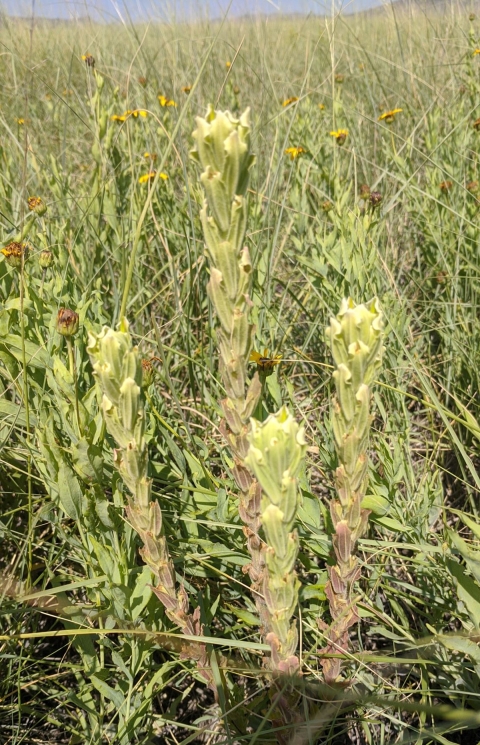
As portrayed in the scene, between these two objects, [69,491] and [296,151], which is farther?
[296,151]

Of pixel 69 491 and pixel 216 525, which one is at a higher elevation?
pixel 69 491

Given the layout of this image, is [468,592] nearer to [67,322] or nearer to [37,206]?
[67,322]

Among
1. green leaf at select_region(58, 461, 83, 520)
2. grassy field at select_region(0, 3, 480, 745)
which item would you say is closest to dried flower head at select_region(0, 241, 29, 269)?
grassy field at select_region(0, 3, 480, 745)

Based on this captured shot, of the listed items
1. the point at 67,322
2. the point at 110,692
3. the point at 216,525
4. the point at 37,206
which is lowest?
the point at 110,692

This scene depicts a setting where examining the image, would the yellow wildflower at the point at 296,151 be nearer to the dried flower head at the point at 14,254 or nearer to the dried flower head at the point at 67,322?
the dried flower head at the point at 14,254

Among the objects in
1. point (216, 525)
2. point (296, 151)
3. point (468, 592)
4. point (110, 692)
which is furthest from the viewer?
point (296, 151)

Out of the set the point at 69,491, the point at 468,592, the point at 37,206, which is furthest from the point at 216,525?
the point at 37,206

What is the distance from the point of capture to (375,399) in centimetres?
200

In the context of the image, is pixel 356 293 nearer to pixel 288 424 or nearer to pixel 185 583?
pixel 185 583

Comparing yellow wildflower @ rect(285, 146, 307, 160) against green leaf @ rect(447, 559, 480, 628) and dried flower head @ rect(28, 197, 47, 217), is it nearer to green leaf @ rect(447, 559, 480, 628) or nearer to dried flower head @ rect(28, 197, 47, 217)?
dried flower head @ rect(28, 197, 47, 217)

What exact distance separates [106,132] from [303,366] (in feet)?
5.43

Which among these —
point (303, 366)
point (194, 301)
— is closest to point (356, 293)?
point (303, 366)

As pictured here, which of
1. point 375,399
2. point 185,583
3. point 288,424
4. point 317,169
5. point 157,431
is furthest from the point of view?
point 317,169

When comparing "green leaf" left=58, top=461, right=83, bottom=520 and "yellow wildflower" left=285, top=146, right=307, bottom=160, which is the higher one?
"yellow wildflower" left=285, top=146, right=307, bottom=160
